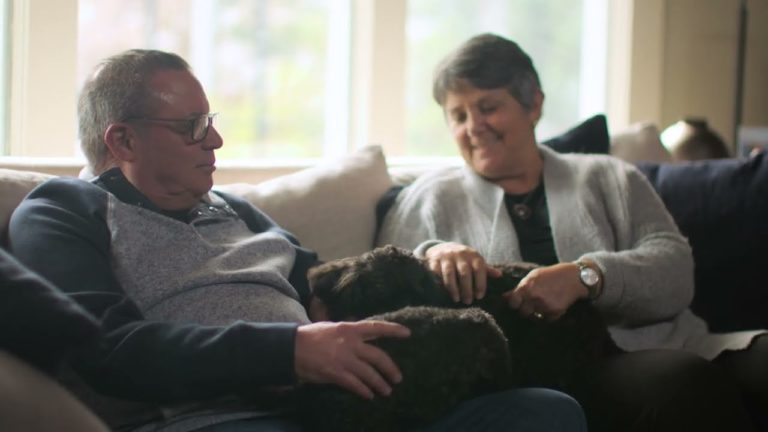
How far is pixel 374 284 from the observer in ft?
Answer: 5.33

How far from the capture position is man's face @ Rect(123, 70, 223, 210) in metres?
1.76

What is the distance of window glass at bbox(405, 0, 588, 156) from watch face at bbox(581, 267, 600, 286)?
6.76ft

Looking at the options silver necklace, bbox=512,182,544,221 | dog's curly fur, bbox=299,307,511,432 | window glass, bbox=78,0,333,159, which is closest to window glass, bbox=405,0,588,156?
window glass, bbox=78,0,333,159

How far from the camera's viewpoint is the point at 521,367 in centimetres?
175

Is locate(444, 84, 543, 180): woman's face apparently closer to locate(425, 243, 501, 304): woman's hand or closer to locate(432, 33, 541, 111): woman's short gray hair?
locate(432, 33, 541, 111): woman's short gray hair

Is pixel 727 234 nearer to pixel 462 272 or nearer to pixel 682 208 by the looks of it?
pixel 682 208

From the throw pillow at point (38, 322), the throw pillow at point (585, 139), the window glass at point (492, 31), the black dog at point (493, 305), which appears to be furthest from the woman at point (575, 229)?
the window glass at point (492, 31)

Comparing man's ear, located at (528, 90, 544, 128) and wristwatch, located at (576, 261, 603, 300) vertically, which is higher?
man's ear, located at (528, 90, 544, 128)

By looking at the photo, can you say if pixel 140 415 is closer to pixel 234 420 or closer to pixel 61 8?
pixel 234 420

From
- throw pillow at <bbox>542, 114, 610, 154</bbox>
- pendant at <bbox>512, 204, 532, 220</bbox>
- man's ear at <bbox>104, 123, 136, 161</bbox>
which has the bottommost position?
pendant at <bbox>512, 204, 532, 220</bbox>

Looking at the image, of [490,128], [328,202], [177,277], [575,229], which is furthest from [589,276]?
[177,277]

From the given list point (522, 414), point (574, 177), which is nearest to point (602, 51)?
point (574, 177)

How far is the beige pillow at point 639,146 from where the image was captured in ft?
9.38

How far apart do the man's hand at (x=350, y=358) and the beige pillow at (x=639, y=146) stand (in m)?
1.55
